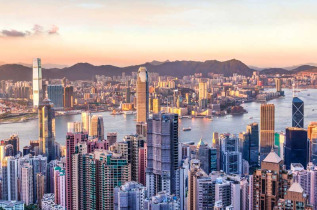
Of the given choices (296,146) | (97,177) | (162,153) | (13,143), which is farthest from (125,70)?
(97,177)

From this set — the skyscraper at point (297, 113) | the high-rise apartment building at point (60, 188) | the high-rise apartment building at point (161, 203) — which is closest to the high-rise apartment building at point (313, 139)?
the skyscraper at point (297, 113)

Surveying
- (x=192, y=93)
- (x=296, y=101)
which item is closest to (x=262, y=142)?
(x=296, y=101)

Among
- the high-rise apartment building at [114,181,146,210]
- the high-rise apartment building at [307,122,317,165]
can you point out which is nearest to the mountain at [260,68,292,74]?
the high-rise apartment building at [307,122,317,165]

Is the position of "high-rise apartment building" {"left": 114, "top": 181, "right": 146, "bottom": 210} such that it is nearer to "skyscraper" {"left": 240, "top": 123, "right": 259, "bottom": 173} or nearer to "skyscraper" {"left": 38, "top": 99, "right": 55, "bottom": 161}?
"skyscraper" {"left": 240, "top": 123, "right": 259, "bottom": 173}

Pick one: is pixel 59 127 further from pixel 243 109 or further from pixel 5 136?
pixel 243 109

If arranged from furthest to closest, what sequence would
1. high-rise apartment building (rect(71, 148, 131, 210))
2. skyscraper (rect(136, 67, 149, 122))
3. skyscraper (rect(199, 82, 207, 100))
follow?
skyscraper (rect(199, 82, 207, 100)) < skyscraper (rect(136, 67, 149, 122)) < high-rise apartment building (rect(71, 148, 131, 210))
